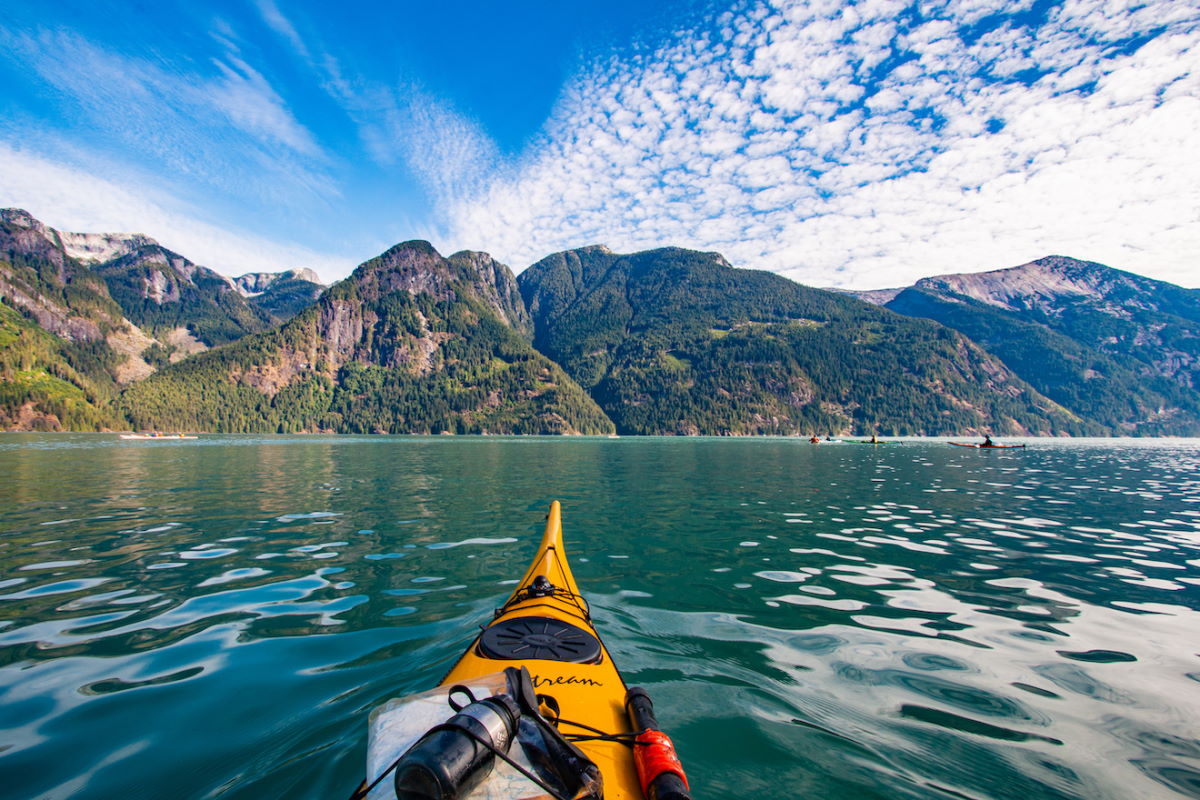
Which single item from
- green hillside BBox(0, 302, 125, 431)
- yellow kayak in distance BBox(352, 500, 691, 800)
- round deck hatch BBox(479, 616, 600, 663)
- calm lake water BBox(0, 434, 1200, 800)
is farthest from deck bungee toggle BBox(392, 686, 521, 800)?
green hillside BBox(0, 302, 125, 431)

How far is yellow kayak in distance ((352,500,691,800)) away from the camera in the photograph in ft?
9.90

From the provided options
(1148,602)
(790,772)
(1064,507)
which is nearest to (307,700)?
(790,772)

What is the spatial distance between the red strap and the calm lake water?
144 cm

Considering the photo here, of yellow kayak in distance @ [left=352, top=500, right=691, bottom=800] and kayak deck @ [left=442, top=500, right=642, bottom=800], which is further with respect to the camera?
kayak deck @ [left=442, top=500, right=642, bottom=800]

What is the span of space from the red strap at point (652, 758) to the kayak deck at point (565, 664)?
0.09 m

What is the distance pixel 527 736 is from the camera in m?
3.57

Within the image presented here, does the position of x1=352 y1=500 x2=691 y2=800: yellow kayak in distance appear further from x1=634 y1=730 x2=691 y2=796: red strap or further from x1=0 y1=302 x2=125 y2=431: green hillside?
x1=0 y1=302 x2=125 y2=431: green hillside

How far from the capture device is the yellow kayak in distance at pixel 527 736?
9.90 ft

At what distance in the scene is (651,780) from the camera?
3.48 m

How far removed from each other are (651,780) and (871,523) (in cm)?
1817

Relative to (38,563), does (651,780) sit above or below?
above

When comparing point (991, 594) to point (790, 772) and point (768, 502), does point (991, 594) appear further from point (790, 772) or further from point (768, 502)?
point (768, 502)

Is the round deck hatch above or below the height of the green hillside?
below

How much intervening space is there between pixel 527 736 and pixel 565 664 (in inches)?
72.8
